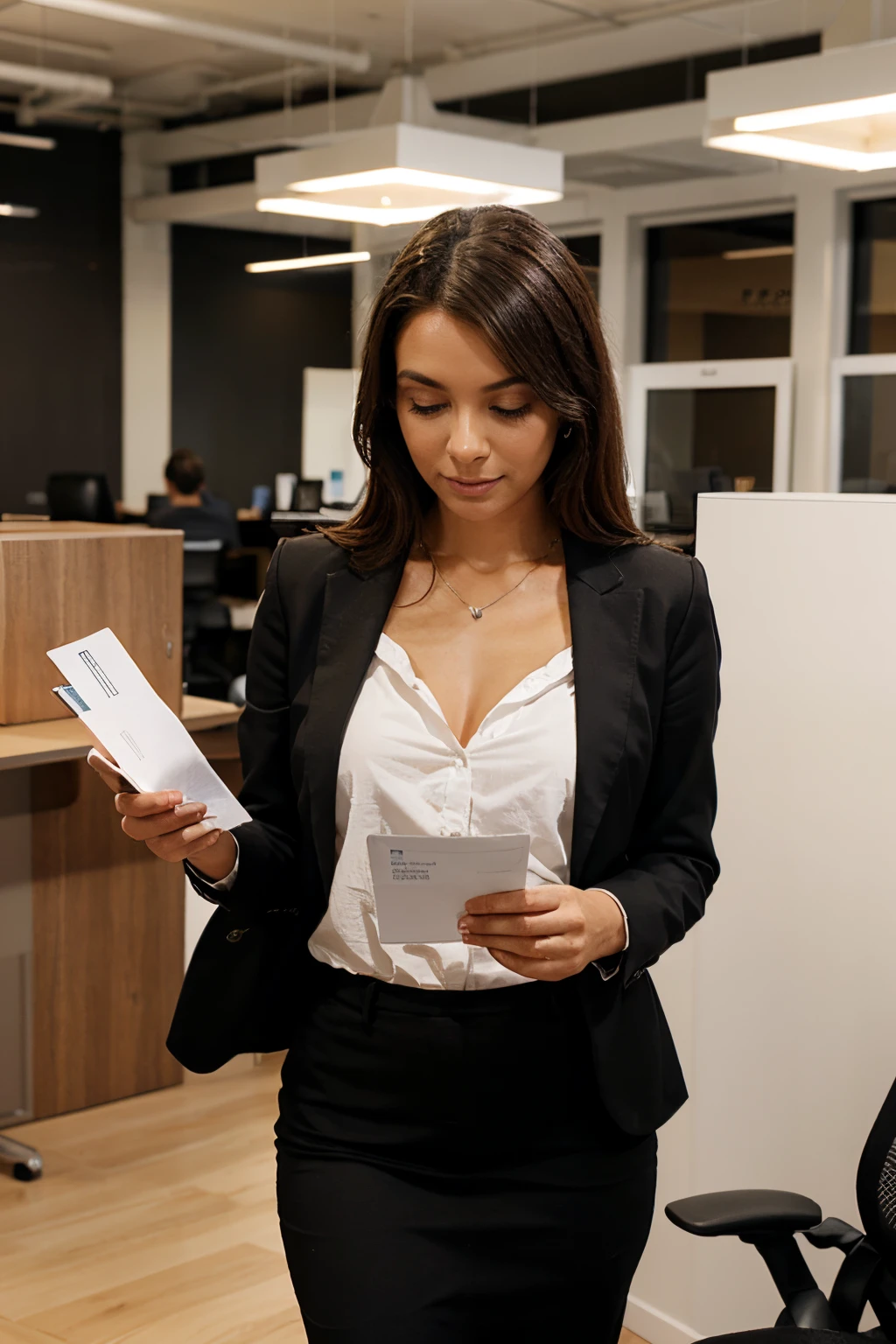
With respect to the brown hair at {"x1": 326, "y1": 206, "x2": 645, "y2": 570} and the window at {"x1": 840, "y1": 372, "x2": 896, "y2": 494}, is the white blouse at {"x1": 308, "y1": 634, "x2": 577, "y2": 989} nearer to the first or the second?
the brown hair at {"x1": 326, "y1": 206, "x2": 645, "y2": 570}

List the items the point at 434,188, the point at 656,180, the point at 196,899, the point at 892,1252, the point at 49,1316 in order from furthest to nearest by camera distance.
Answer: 1. the point at 656,180
2. the point at 434,188
3. the point at 196,899
4. the point at 49,1316
5. the point at 892,1252

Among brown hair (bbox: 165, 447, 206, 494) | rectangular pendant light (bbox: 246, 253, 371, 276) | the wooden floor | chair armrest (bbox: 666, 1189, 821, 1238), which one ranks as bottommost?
the wooden floor

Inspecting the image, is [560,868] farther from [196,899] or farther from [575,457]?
[196,899]

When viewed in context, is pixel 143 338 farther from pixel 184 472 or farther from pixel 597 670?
pixel 597 670

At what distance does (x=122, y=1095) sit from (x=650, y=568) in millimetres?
2917

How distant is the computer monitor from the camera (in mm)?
10391

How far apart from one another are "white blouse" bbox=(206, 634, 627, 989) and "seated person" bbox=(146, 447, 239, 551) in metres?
8.34

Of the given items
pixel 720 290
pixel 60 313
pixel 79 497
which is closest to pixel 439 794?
pixel 720 290

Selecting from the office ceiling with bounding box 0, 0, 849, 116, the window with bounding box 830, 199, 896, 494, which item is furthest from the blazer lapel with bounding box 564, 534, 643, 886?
the office ceiling with bounding box 0, 0, 849, 116

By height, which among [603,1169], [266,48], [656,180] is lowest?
[603,1169]

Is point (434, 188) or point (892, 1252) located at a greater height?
point (434, 188)

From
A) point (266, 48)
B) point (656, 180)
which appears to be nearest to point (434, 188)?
point (656, 180)

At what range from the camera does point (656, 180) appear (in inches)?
352

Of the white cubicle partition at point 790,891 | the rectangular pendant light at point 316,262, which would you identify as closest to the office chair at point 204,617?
the rectangular pendant light at point 316,262
